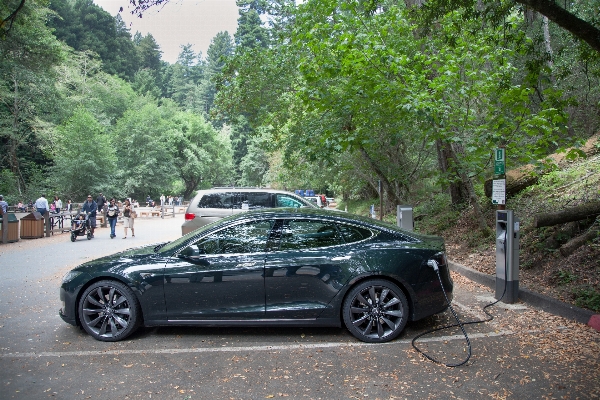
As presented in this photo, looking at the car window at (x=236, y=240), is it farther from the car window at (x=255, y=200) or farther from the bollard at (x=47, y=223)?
the bollard at (x=47, y=223)

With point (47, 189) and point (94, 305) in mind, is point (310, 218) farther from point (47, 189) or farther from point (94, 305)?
point (47, 189)

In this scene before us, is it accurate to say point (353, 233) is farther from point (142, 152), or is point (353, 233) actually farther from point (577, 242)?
point (142, 152)

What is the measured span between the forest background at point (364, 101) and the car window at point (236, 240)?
4.11 metres

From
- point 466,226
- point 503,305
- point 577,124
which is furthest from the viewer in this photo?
point 577,124

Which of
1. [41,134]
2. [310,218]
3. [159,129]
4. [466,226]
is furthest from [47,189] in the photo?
[310,218]

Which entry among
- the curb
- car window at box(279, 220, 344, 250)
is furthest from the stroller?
the curb

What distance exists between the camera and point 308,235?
17.7ft

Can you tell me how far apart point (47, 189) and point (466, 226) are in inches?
1663

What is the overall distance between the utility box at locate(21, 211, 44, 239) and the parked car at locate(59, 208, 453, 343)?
14.5 m

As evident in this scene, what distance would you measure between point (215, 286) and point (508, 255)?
4096mm

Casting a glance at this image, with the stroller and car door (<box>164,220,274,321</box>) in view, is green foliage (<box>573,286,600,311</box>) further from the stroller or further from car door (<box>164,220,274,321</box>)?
the stroller

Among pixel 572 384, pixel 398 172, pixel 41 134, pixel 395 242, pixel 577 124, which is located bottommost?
pixel 572 384

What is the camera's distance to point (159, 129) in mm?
55125

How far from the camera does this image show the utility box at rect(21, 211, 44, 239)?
58.4ft
